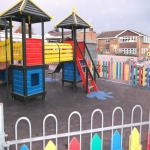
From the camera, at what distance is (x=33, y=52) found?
20.0 ft

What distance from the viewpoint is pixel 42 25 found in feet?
21.3

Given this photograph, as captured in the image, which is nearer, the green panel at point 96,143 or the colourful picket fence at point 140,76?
the green panel at point 96,143

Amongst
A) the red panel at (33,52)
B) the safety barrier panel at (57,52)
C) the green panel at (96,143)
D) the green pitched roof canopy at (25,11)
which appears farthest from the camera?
the safety barrier panel at (57,52)

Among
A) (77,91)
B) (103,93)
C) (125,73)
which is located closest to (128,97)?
(103,93)

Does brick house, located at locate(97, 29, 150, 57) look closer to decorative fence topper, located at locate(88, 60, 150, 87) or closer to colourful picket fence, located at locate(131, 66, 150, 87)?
decorative fence topper, located at locate(88, 60, 150, 87)

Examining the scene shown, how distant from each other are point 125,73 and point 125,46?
3836 cm

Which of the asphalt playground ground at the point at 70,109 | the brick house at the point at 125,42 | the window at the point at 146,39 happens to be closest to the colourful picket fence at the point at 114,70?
the asphalt playground ground at the point at 70,109

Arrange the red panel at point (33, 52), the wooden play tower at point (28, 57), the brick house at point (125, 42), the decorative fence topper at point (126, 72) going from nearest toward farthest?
the wooden play tower at point (28, 57) < the red panel at point (33, 52) < the decorative fence topper at point (126, 72) < the brick house at point (125, 42)

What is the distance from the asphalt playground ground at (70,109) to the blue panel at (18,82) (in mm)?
416

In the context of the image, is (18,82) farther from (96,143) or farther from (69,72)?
(96,143)

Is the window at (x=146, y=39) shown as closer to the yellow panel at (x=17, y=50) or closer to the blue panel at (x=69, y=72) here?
the blue panel at (x=69, y=72)

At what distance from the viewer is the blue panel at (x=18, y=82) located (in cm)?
610

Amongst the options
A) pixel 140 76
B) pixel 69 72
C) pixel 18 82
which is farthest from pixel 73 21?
pixel 140 76

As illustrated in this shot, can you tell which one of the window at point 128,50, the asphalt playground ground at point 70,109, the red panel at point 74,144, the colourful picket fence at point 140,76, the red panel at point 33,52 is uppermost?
the window at point 128,50
